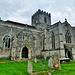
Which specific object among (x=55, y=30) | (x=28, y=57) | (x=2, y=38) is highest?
(x=55, y=30)

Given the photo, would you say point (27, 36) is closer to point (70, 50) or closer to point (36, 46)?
point (36, 46)

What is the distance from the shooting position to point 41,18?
29.7m

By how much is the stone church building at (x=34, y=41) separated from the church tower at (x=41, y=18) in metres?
6.65

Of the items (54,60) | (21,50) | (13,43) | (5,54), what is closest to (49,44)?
(21,50)

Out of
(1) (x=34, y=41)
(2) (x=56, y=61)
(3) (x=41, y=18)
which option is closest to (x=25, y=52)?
(1) (x=34, y=41)

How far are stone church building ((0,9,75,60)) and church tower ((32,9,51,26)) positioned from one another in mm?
6648

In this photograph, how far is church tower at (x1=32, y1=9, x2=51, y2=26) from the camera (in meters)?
29.5

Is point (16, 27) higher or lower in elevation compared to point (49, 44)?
higher

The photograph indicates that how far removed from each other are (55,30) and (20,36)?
9.22 m

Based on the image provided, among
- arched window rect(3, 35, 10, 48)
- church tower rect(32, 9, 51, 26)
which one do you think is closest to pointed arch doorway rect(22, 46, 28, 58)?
arched window rect(3, 35, 10, 48)

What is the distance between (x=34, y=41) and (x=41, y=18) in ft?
36.1

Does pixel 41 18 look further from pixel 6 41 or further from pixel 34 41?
pixel 6 41

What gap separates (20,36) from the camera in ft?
67.8

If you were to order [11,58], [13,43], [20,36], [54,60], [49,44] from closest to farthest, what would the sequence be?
1. [54,60]
2. [11,58]
3. [13,43]
4. [20,36]
5. [49,44]
